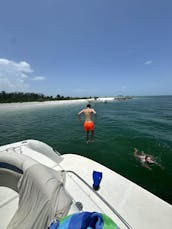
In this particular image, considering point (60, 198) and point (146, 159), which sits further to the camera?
point (146, 159)

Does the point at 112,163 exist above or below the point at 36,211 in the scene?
below

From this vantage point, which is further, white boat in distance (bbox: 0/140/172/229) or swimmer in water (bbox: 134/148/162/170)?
swimmer in water (bbox: 134/148/162/170)

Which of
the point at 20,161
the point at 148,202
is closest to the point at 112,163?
the point at 148,202

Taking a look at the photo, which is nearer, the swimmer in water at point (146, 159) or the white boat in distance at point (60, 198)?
the white boat in distance at point (60, 198)

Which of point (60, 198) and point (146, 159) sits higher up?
point (60, 198)

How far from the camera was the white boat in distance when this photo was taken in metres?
1.67

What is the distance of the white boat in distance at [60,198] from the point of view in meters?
1.67

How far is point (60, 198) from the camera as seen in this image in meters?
1.64

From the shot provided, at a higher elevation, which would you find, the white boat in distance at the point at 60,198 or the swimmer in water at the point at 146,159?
the white boat in distance at the point at 60,198

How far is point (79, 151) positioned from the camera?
22.9ft

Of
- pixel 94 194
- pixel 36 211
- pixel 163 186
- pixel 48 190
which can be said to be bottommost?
pixel 163 186

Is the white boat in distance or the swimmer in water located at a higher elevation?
the white boat in distance

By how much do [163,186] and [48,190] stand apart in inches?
170

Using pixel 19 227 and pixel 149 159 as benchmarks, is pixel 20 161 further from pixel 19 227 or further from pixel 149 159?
pixel 149 159
